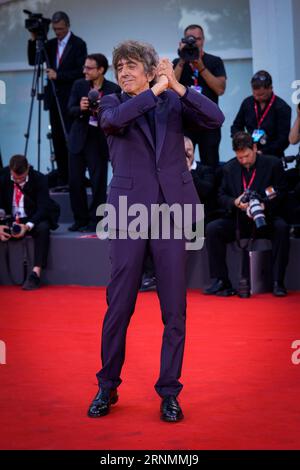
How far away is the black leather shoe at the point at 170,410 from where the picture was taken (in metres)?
4.13

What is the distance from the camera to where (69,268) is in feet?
27.4

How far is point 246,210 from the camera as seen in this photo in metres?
7.41

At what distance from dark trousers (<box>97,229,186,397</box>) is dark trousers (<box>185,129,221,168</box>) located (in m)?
4.21

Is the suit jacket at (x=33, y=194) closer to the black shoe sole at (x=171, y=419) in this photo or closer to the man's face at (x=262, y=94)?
the man's face at (x=262, y=94)

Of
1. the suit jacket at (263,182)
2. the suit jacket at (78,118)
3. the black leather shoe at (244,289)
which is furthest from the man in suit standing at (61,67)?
the black leather shoe at (244,289)

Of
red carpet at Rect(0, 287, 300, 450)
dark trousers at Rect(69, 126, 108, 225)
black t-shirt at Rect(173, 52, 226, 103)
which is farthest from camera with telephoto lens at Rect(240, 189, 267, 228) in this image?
dark trousers at Rect(69, 126, 108, 225)

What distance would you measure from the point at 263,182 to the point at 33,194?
2.07 metres

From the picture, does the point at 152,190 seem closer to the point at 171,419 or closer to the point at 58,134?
the point at 171,419

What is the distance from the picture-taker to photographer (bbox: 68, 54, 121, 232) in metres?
8.43

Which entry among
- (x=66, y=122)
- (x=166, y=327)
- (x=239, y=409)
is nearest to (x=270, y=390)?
(x=239, y=409)

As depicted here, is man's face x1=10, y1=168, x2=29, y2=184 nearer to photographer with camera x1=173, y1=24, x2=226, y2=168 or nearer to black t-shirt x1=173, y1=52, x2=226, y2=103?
photographer with camera x1=173, y1=24, x2=226, y2=168

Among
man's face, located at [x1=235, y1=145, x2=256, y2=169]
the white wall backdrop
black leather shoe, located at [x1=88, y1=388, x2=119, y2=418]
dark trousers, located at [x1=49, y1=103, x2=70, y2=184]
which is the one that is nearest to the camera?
black leather shoe, located at [x1=88, y1=388, x2=119, y2=418]

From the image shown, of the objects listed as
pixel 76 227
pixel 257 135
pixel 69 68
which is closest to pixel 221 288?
pixel 257 135

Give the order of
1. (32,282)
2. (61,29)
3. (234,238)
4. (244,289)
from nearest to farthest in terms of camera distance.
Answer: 1. (244,289)
2. (234,238)
3. (32,282)
4. (61,29)
